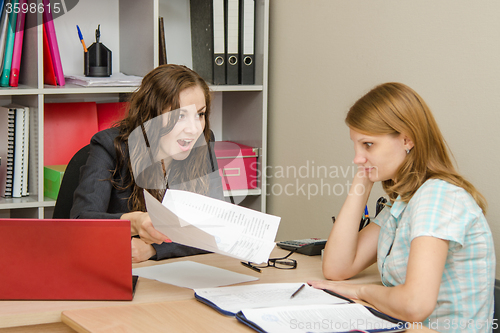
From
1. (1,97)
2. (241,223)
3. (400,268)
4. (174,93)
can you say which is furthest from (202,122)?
(1,97)

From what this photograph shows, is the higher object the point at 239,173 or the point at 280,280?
the point at 239,173

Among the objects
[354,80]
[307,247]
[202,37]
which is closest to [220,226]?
[307,247]

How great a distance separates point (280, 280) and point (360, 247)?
257 mm

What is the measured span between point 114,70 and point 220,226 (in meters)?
1.55

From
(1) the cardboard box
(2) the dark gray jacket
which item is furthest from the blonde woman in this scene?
(1) the cardboard box

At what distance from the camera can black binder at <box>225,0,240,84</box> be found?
223cm

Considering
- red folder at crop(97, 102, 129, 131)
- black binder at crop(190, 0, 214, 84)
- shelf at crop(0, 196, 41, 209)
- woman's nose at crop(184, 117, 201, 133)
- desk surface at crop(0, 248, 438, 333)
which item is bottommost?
desk surface at crop(0, 248, 438, 333)

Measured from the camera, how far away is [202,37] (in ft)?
7.68

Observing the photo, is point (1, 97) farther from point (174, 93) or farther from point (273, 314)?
point (273, 314)

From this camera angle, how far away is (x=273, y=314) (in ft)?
3.14

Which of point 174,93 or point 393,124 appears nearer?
point 393,124

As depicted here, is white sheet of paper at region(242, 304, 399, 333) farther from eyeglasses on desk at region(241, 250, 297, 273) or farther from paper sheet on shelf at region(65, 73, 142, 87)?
paper sheet on shelf at region(65, 73, 142, 87)

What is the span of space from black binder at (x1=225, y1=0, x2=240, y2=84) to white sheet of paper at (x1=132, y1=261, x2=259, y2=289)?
1.20m

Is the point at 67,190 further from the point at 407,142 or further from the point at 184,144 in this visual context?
the point at 407,142
